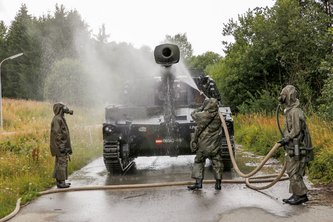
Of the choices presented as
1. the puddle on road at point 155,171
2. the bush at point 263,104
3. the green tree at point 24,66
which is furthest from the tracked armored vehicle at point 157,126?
the green tree at point 24,66

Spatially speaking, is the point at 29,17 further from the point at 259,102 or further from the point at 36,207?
the point at 36,207

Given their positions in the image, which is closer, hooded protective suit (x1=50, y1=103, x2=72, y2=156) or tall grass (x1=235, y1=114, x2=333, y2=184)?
tall grass (x1=235, y1=114, x2=333, y2=184)

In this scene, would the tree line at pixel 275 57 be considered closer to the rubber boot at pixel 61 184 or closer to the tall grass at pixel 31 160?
the tall grass at pixel 31 160

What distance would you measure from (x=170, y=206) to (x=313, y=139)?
14.4ft

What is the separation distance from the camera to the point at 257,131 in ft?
53.2

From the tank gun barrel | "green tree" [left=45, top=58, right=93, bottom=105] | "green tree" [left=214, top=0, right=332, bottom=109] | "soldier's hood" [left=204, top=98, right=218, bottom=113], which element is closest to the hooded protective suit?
the tank gun barrel

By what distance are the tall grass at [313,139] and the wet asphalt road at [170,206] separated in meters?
0.72

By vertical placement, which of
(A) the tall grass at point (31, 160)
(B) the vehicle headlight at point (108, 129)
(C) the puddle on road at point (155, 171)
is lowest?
(C) the puddle on road at point (155, 171)

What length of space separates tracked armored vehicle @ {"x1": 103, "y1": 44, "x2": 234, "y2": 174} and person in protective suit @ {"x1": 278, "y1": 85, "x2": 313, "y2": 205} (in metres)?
2.84

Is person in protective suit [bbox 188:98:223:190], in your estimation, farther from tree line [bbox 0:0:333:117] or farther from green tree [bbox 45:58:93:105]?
green tree [bbox 45:58:93:105]

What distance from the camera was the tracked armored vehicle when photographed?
10.2 meters

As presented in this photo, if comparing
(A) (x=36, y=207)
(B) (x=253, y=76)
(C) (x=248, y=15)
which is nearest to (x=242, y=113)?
(B) (x=253, y=76)

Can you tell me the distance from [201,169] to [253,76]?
1426 cm

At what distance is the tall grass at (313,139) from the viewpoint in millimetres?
8961
